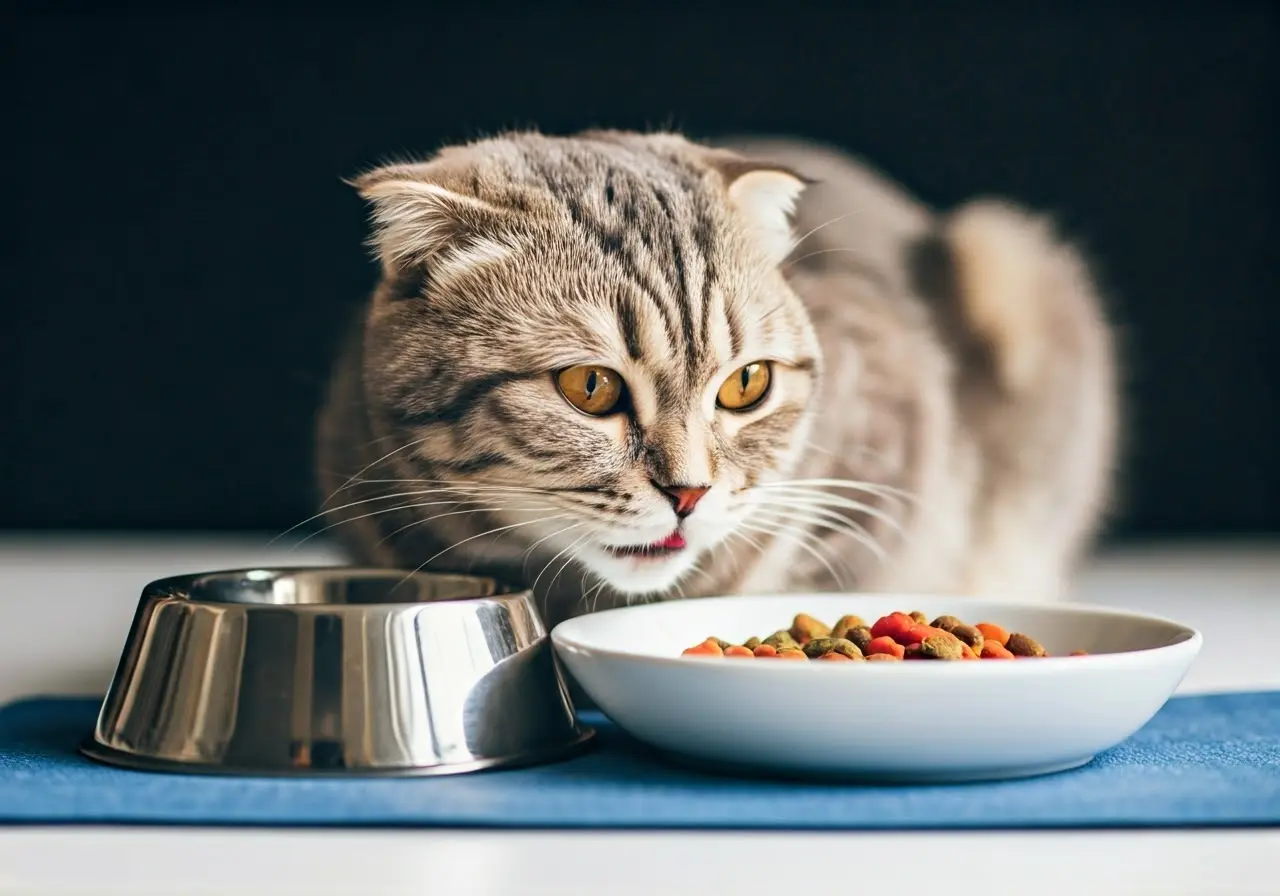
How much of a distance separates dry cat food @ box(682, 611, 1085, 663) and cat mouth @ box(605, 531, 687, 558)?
0.39ft

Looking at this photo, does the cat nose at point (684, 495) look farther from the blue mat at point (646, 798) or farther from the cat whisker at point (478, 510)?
the blue mat at point (646, 798)

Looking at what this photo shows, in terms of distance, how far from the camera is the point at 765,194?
1307mm

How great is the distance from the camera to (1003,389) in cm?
182

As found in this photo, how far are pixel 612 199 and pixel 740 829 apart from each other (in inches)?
24.6

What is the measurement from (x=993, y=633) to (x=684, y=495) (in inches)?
10.2

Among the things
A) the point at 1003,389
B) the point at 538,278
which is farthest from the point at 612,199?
the point at 1003,389

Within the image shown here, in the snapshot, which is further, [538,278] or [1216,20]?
[1216,20]

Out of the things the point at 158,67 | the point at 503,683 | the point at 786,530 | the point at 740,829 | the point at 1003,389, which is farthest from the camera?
the point at 158,67

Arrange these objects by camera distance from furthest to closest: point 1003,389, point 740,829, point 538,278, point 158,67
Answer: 1. point 158,67
2. point 1003,389
3. point 538,278
4. point 740,829

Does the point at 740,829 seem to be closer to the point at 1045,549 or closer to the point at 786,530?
the point at 786,530

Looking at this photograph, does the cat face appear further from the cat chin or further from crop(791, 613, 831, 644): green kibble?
crop(791, 613, 831, 644): green kibble

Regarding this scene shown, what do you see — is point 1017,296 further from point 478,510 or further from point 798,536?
point 478,510

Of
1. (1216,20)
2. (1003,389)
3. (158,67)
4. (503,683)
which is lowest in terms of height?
(503,683)

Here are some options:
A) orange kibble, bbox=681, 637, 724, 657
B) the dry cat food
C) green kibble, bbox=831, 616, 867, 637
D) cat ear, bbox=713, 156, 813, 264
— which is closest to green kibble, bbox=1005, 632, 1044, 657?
the dry cat food
